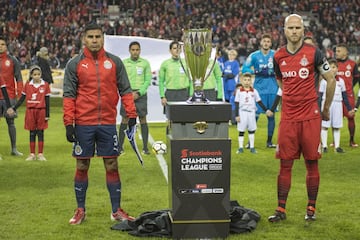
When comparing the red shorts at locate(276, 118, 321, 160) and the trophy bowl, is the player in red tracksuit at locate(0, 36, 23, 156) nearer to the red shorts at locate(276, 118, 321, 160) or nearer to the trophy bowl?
the trophy bowl

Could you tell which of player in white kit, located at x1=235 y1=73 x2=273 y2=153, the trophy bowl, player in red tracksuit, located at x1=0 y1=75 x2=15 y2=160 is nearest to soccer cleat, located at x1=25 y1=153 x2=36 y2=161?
player in red tracksuit, located at x1=0 y1=75 x2=15 y2=160

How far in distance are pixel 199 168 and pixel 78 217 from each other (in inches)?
60.1

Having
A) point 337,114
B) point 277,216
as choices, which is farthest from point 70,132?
point 337,114

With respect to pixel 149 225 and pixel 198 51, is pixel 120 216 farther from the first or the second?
pixel 198 51

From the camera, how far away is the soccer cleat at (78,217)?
696cm

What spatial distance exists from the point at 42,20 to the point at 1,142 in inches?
1075

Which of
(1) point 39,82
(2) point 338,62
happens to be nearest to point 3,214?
(1) point 39,82

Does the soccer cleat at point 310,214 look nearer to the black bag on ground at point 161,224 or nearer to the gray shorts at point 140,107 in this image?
the black bag on ground at point 161,224

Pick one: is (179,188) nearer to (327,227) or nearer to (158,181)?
(327,227)

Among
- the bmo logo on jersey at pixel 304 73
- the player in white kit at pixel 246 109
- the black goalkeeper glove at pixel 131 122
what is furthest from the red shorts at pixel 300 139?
the player in white kit at pixel 246 109

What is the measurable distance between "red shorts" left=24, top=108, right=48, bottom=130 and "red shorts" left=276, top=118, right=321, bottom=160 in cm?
586

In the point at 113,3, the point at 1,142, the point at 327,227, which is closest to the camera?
the point at 327,227

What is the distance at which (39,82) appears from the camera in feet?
39.2

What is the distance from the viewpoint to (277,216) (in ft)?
23.1
